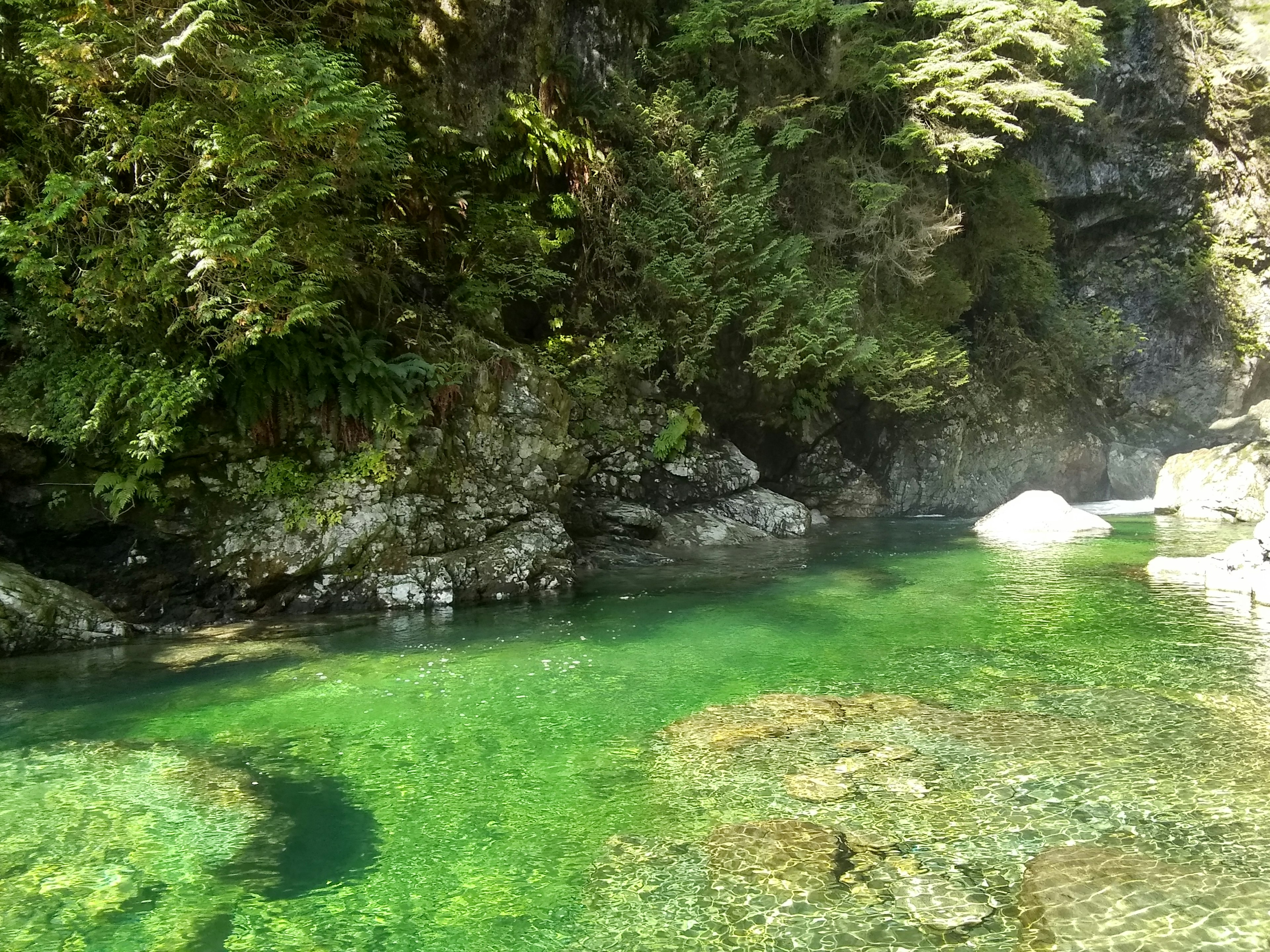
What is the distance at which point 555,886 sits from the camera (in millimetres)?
3770

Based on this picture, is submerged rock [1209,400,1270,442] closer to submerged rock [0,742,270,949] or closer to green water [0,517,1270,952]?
green water [0,517,1270,952]

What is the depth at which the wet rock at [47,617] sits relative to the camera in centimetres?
795

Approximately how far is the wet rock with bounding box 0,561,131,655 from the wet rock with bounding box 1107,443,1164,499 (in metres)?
26.4

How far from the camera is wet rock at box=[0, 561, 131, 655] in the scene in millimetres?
7949

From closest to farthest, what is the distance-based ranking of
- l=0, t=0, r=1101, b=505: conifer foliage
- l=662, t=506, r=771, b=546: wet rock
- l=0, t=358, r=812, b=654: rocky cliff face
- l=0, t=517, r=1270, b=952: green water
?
l=0, t=517, r=1270, b=952: green water < l=0, t=0, r=1101, b=505: conifer foliage < l=0, t=358, r=812, b=654: rocky cliff face < l=662, t=506, r=771, b=546: wet rock

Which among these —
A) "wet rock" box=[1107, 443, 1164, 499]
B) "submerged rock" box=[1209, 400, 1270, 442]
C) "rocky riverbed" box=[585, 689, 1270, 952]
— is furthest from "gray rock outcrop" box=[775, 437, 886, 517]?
"rocky riverbed" box=[585, 689, 1270, 952]

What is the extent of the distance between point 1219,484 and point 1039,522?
6056 millimetres

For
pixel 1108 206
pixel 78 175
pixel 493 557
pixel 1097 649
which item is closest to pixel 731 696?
pixel 1097 649

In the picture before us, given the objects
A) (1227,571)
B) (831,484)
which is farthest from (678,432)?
(1227,571)

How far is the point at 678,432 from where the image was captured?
1566 centimetres

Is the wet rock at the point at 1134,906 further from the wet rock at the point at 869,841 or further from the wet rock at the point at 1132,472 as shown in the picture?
the wet rock at the point at 1132,472

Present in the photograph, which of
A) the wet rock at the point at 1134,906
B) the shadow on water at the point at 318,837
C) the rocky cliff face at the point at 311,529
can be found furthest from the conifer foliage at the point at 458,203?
the wet rock at the point at 1134,906

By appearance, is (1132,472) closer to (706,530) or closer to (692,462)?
(692,462)

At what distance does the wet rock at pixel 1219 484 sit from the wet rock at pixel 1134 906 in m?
18.9
